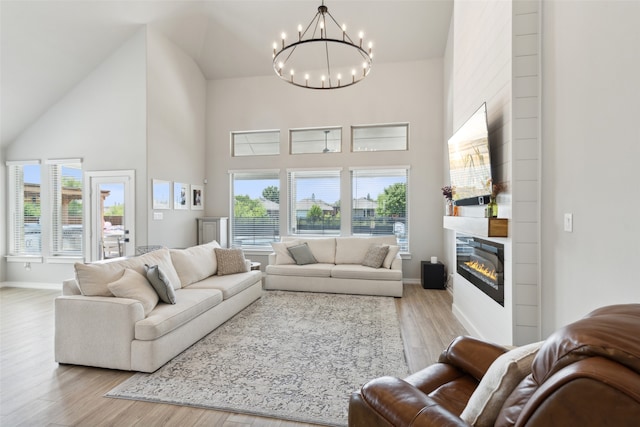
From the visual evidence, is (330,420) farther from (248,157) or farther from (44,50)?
(44,50)

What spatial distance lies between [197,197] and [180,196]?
2.12ft

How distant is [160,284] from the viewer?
3.11 metres

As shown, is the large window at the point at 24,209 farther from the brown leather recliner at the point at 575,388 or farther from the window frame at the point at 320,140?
the brown leather recliner at the point at 575,388

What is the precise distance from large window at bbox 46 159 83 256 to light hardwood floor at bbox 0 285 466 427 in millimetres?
1797

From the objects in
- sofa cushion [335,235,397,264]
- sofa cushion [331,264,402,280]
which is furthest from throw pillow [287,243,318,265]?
sofa cushion [331,264,402,280]

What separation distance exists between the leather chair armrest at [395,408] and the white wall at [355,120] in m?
5.25

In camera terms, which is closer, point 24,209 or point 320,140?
point 24,209

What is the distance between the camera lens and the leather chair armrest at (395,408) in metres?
1.09

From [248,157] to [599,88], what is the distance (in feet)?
20.0

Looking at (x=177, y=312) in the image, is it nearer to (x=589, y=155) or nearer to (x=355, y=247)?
(x=589, y=155)

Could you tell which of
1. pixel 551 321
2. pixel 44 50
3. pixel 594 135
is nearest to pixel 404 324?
pixel 551 321

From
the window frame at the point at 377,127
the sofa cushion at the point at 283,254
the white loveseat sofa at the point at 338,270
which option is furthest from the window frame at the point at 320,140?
the sofa cushion at the point at 283,254

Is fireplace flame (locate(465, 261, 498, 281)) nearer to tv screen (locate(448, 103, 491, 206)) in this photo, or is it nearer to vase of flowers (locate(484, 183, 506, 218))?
vase of flowers (locate(484, 183, 506, 218))

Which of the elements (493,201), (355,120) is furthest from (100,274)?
(355,120)
